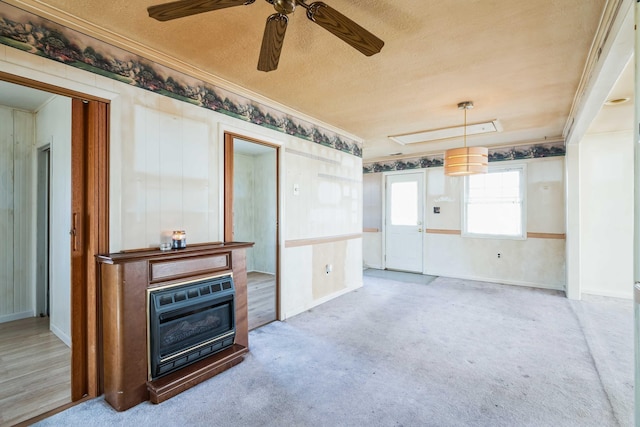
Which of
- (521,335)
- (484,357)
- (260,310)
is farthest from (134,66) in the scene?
(521,335)

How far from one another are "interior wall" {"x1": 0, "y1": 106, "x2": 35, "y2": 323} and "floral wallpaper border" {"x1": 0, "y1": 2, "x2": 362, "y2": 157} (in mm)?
2192

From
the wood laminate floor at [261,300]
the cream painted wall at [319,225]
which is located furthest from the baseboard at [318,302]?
the wood laminate floor at [261,300]

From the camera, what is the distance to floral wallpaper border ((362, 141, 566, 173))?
5.22 m

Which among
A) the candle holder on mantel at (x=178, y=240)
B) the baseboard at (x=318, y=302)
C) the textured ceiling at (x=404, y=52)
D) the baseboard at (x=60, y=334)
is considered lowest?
the baseboard at (x=318, y=302)

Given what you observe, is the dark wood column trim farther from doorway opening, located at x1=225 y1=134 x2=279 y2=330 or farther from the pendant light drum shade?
doorway opening, located at x1=225 y1=134 x2=279 y2=330

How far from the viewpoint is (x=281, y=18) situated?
1.63 meters

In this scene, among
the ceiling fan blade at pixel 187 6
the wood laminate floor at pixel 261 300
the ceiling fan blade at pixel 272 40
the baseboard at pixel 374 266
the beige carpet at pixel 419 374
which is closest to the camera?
the ceiling fan blade at pixel 187 6

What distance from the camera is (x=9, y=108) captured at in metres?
3.39

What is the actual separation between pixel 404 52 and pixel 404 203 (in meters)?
4.53

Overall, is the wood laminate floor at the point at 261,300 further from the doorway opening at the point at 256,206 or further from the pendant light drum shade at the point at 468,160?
the pendant light drum shade at the point at 468,160

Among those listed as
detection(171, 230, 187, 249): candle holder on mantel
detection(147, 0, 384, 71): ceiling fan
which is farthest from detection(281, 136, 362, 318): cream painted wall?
detection(147, 0, 384, 71): ceiling fan

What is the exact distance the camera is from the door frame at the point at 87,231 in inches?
84.7

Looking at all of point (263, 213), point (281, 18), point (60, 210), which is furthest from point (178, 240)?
point (263, 213)

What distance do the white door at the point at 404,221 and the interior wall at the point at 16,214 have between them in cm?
579
